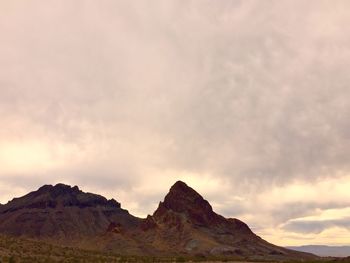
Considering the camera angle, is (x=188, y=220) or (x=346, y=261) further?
(x=188, y=220)

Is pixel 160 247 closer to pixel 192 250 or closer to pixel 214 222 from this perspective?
pixel 192 250

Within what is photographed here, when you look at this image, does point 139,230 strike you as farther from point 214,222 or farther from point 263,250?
point 263,250

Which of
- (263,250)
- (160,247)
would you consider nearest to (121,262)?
(160,247)

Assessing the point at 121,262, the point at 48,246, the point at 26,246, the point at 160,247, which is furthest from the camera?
the point at 160,247

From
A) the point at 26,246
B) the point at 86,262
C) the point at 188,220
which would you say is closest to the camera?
the point at 86,262

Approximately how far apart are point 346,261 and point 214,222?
137 metres

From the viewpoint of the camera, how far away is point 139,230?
19238cm

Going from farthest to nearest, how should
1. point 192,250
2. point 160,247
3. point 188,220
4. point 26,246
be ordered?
point 188,220 < point 160,247 < point 192,250 < point 26,246

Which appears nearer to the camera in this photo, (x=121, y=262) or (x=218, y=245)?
(x=121, y=262)

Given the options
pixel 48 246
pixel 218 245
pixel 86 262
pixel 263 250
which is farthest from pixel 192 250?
pixel 86 262

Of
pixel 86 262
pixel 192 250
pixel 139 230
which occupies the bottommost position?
pixel 86 262

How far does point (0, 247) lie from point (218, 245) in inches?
4337

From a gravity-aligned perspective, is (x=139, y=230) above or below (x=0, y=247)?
above

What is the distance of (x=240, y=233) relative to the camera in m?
193
